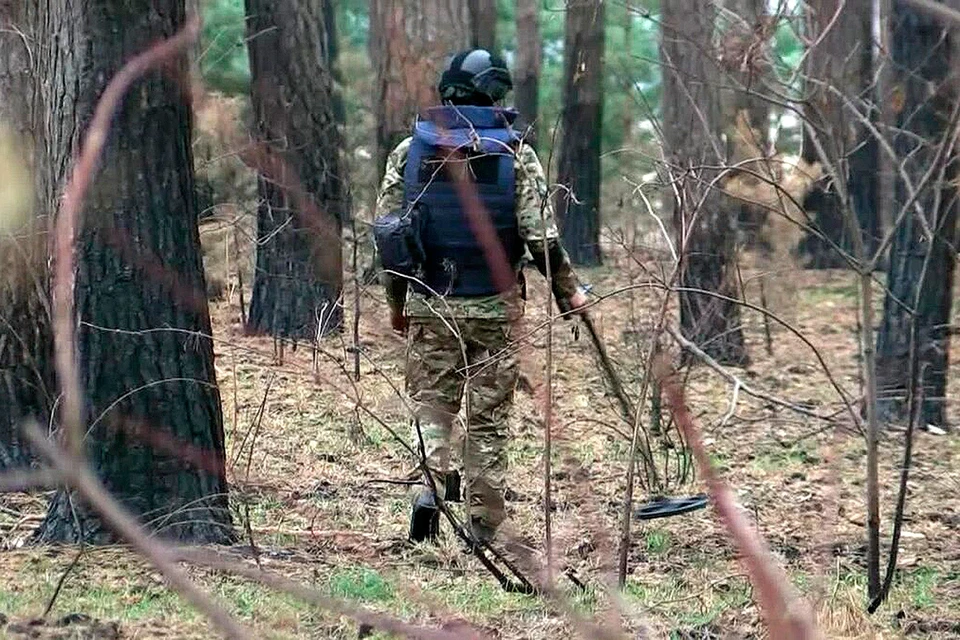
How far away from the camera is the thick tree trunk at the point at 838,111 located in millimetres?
4707

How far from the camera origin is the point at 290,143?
452 inches

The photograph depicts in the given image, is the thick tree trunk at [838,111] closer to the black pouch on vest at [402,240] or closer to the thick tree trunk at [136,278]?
the black pouch on vest at [402,240]

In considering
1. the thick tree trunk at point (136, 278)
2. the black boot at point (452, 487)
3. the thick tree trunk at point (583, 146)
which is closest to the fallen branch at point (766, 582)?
the thick tree trunk at point (136, 278)

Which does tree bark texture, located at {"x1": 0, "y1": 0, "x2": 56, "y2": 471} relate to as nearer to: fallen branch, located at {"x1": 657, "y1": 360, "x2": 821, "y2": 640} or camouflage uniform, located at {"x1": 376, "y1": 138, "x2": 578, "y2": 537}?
camouflage uniform, located at {"x1": 376, "y1": 138, "x2": 578, "y2": 537}

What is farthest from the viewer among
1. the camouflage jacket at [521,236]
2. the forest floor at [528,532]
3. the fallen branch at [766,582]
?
the camouflage jacket at [521,236]

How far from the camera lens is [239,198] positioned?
1434 centimetres

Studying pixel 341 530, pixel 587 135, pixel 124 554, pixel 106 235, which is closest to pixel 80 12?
pixel 106 235

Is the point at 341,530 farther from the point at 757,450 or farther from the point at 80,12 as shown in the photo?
the point at 757,450

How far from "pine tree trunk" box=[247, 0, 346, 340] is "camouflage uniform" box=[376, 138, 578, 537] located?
5718 millimetres

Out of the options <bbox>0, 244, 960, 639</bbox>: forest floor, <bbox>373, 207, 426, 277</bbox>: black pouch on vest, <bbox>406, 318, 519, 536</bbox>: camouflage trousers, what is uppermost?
<bbox>373, 207, 426, 277</bbox>: black pouch on vest

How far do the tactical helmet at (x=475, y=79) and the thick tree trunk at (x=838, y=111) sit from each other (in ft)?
3.65

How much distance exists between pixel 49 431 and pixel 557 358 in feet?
18.5

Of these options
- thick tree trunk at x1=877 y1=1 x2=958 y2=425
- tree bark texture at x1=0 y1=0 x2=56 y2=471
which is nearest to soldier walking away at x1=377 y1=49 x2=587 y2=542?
tree bark texture at x1=0 y1=0 x2=56 y2=471

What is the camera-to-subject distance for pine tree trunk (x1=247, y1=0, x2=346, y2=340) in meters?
11.4
